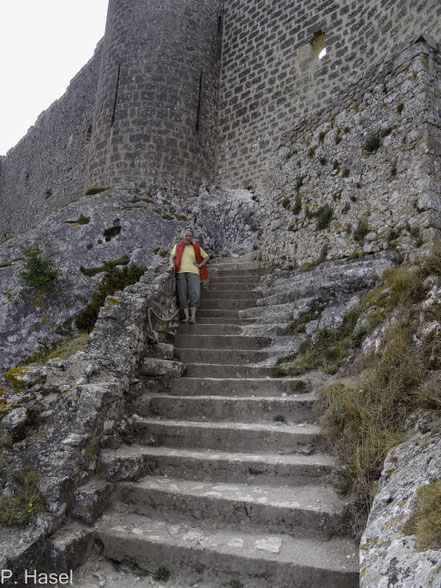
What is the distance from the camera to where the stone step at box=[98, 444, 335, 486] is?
3693 mm

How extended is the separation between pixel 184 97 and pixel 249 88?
2.23m

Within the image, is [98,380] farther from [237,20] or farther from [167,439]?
[237,20]

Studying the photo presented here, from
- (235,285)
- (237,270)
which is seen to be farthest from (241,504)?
(237,270)

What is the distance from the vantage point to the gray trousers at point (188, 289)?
23.1 ft

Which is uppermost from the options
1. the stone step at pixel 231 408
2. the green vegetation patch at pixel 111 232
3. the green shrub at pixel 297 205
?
the green shrub at pixel 297 205

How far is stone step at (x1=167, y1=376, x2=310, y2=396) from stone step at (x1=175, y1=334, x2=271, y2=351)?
38.1 inches

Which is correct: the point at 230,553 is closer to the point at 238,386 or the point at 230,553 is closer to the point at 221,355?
the point at 238,386

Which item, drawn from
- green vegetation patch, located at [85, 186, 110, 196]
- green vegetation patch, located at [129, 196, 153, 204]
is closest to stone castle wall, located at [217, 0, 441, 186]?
green vegetation patch, located at [129, 196, 153, 204]

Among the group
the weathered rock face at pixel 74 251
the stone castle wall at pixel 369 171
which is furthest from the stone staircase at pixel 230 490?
the weathered rock face at pixel 74 251

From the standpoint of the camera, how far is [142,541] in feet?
10.8

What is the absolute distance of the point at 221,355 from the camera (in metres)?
5.87

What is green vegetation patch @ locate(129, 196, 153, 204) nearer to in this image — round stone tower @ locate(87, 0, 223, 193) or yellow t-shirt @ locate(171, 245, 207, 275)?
round stone tower @ locate(87, 0, 223, 193)

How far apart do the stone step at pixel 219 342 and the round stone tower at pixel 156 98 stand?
8739 millimetres

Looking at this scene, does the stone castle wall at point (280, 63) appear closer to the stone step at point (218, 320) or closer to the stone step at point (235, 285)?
the stone step at point (235, 285)
